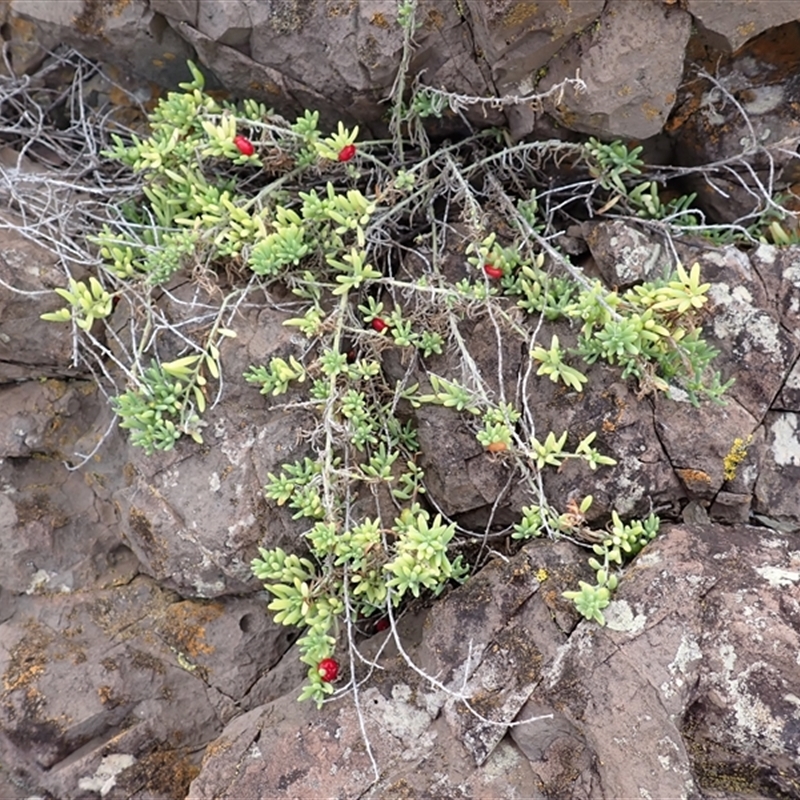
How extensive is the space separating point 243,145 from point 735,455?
10.1 feet

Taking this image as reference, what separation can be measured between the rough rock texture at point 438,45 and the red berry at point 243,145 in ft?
1.62

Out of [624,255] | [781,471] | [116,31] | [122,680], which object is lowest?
[122,680]

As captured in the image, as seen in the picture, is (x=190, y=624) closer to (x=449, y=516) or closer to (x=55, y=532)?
(x=55, y=532)

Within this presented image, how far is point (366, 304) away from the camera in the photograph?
13.5 ft

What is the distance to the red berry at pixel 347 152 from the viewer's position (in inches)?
154

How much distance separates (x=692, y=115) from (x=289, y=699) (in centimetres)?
396

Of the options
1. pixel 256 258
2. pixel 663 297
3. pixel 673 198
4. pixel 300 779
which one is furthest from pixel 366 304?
pixel 300 779

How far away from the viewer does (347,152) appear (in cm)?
392

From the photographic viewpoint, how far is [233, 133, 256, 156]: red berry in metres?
3.90

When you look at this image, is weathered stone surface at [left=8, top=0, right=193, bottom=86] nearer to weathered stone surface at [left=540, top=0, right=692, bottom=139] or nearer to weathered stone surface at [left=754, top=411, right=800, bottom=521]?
weathered stone surface at [left=540, top=0, right=692, bottom=139]

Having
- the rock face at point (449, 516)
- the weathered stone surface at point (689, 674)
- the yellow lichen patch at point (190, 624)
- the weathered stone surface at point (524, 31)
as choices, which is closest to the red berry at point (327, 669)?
the rock face at point (449, 516)

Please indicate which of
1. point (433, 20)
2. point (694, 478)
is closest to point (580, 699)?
point (694, 478)

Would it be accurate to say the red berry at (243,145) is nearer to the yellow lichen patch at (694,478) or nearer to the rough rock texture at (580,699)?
the rough rock texture at (580,699)

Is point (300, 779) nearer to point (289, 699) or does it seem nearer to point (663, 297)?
point (289, 699)
